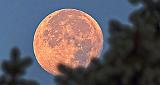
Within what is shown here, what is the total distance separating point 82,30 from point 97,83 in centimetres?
2153

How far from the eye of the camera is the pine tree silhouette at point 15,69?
11.4 metres

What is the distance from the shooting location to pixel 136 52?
11344 millimetres

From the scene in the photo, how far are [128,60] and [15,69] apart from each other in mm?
2915

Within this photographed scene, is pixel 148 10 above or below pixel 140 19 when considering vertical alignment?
above

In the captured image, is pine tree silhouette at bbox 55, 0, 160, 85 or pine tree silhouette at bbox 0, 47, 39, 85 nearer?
pine tree silhouette at bbox 55, 0, 160, 85

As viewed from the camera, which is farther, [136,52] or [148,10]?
[148,10]

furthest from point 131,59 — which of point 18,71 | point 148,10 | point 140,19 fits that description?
point 18,71

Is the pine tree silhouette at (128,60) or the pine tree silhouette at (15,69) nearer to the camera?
the pine tree silhouette at (128,60)

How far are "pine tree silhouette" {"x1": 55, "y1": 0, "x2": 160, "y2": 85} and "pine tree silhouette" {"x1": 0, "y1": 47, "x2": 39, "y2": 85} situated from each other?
0.91 metres

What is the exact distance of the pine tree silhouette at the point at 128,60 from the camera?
36.0ft

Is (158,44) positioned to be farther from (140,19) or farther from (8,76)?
(8,76)

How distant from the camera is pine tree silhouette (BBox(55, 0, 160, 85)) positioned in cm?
1096

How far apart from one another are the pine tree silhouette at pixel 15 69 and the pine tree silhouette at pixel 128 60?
91cm

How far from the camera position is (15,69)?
11.6 m
